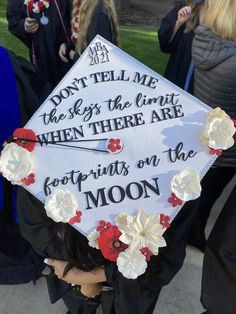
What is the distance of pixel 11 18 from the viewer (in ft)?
12.3

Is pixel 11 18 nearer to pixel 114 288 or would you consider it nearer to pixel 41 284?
pixel 41 284

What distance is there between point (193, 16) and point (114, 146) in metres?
1.73

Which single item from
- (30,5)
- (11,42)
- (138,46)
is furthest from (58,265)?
(138,46)

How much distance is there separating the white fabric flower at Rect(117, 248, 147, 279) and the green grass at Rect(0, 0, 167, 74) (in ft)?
16.8

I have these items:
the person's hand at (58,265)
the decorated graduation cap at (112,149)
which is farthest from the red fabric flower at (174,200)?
the person's hand at (58,265)

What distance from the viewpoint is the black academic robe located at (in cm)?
351

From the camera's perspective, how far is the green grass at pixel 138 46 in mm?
6785

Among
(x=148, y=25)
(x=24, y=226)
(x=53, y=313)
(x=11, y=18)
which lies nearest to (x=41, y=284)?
(x=53, y=313)

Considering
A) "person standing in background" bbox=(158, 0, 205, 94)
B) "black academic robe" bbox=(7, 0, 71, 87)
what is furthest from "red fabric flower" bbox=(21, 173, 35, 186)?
"black academic robe" bbox=(7, 0, 71, 87)

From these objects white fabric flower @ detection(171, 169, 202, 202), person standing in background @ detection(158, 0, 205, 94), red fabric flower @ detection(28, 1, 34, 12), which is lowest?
person standing in background @ detection(158, 0, 205, 94)

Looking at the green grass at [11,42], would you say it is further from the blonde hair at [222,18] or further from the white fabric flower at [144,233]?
the white fabric flower at [144,233]

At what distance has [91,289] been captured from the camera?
2.02 metres

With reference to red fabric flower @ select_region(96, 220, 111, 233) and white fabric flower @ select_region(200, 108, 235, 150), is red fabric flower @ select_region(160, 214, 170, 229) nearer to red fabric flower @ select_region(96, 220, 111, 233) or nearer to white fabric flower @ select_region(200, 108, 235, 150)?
red fabric flower @ select_region(96, 220, 111, 233)

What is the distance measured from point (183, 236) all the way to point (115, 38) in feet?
5.92
